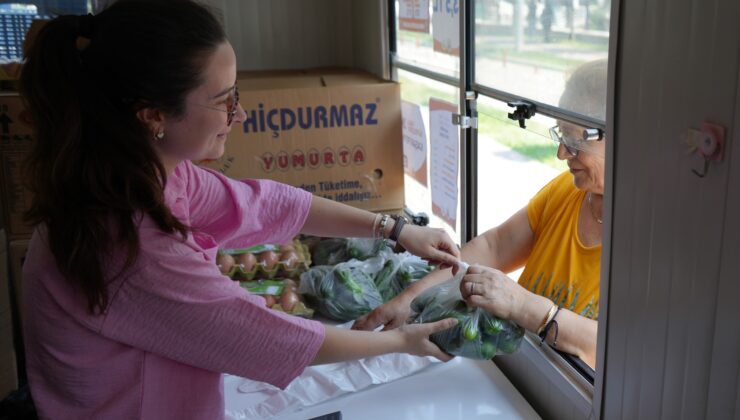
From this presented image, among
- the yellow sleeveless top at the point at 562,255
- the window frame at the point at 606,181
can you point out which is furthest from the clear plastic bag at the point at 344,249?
the yellow sleeveless top at the point at 562,255

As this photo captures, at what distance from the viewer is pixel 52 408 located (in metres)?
1.23

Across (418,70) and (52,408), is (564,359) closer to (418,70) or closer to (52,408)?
(52,408)

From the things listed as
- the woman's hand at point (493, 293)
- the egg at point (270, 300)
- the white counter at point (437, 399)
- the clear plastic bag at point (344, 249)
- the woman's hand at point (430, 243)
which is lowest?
the white counter at point (437, 399)

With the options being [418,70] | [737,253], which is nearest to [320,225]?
[737,253]

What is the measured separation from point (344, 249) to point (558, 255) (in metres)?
0.84

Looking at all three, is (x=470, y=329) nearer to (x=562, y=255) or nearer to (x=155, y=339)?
(x=562, y=255)

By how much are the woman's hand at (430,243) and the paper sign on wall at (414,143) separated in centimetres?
102

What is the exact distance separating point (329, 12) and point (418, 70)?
96cm

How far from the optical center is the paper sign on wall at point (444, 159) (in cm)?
228

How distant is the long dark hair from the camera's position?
1.08 metres

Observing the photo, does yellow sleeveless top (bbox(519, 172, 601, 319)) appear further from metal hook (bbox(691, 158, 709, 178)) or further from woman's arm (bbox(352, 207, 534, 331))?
metal hook (bbox(691, 158, 709, 178))

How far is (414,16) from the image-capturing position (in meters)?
2.55

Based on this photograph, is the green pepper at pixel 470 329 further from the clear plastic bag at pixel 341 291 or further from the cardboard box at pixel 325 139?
the cardboard box at pixel 325 139

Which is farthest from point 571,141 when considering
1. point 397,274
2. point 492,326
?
point 397,274
